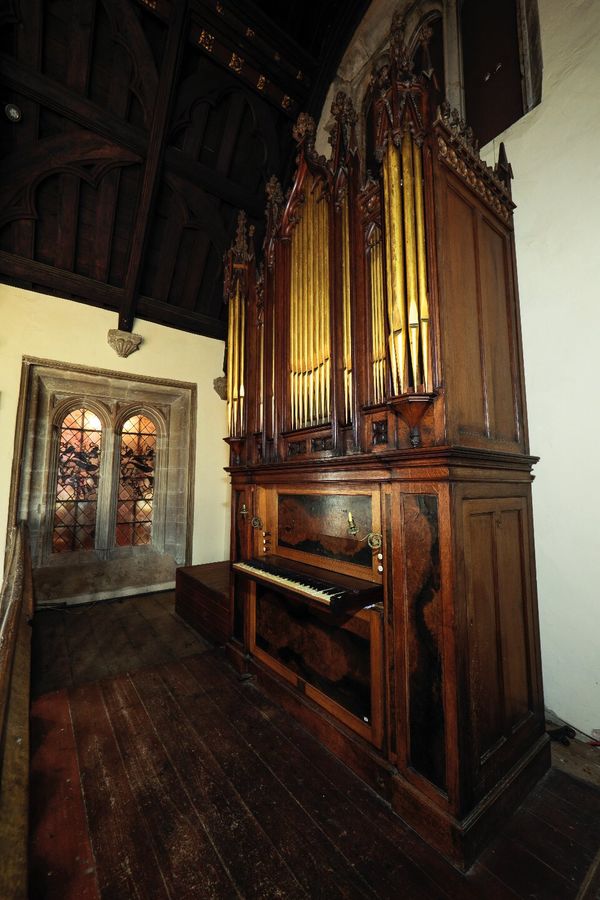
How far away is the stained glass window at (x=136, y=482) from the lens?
17.9 ft

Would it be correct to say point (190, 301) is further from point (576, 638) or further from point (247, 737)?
point (576, 638)

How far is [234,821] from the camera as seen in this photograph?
5.75 ft

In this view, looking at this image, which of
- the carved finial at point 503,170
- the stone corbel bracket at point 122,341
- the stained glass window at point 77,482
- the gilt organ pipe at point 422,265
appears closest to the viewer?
the gilt organ pipe at point 422,265

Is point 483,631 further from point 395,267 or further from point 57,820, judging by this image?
point 57,820

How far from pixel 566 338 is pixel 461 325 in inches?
34.5

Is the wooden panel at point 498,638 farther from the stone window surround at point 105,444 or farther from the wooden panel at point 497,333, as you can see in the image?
the stone window surround at point 105,444

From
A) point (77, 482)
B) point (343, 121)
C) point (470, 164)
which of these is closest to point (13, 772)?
point (470, 164)

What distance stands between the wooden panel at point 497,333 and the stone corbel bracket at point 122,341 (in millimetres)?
4753

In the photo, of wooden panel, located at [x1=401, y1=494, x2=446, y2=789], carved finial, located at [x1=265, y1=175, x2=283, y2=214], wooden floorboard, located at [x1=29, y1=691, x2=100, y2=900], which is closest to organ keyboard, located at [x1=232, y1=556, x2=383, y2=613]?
wooden panel, located at [x1=401, y1=494, x2=446, y2=789]

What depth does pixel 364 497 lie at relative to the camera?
220cm

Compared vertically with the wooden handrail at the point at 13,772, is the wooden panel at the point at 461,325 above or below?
above

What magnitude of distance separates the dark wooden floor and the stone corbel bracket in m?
4.28

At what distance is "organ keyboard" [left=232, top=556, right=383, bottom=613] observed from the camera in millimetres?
1897

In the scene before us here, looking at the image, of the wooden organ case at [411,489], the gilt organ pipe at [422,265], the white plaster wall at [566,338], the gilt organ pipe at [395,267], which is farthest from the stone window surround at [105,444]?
the white plaster wall at [566,338]
